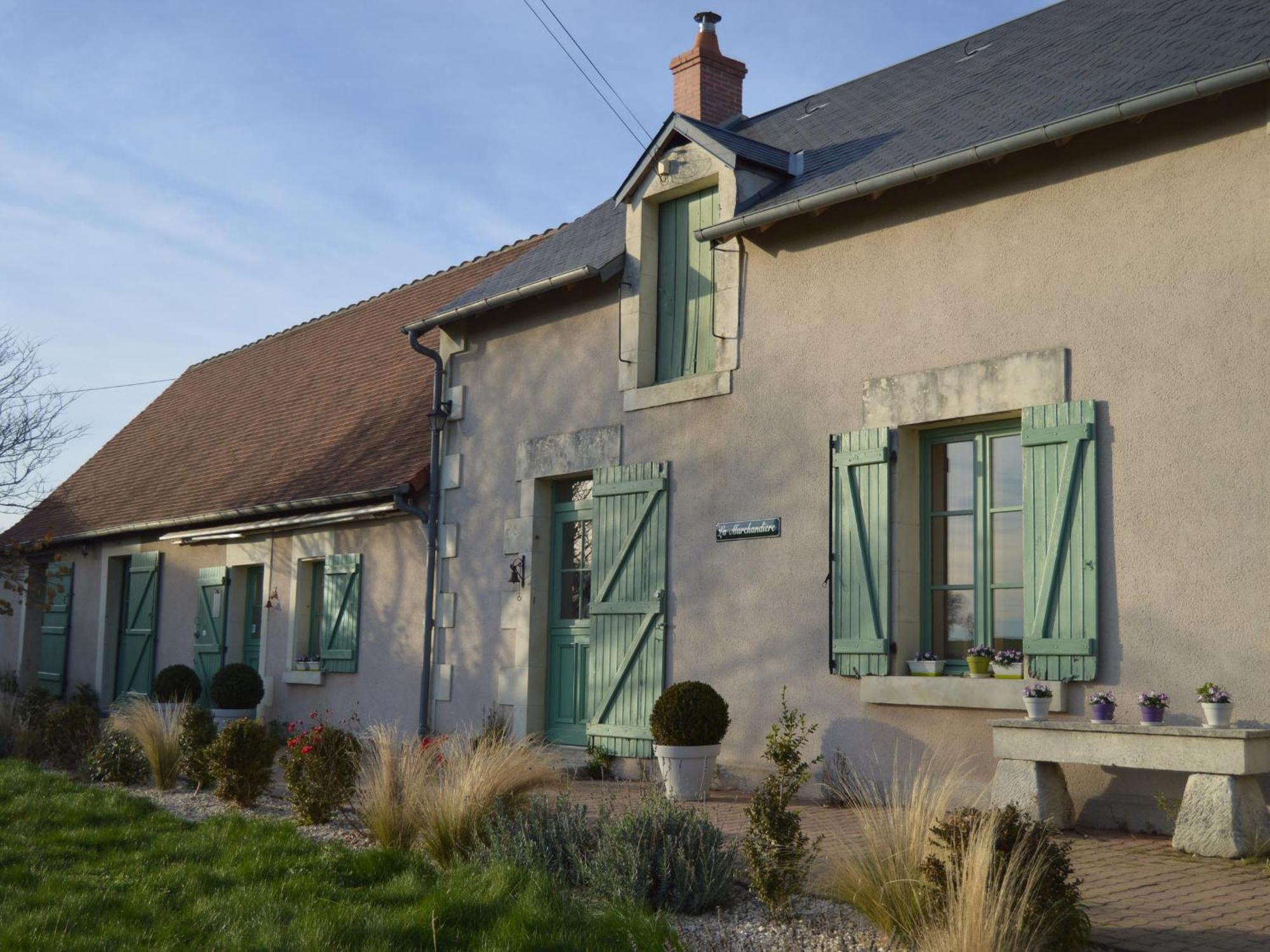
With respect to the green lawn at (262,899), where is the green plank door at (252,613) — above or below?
above

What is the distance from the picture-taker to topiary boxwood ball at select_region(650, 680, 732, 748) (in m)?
8.32

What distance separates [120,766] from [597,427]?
14.7 feet

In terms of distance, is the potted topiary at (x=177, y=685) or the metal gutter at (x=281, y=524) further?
the potted topiary at (x=177, y=685)

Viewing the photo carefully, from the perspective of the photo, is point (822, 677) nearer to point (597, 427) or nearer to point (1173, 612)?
point (1173, 612)

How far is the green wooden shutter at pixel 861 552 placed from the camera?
804 centimetres

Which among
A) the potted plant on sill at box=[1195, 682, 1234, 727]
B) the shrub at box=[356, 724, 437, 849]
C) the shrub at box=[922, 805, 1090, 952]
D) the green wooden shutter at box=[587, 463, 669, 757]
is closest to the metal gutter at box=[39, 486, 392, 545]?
the green wooden shutter at box=[587, 463, 669, 757]

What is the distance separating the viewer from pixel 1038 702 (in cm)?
686

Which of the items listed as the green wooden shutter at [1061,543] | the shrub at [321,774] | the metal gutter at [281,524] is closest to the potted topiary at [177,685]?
the metal gutter at [281,524]

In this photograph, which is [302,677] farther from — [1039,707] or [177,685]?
[1039,707]

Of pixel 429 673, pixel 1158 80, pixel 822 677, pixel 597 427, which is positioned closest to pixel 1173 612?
pixel 822 677

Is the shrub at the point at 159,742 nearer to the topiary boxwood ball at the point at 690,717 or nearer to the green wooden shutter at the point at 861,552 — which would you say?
the topiary boxwood ball at the point at 690,717

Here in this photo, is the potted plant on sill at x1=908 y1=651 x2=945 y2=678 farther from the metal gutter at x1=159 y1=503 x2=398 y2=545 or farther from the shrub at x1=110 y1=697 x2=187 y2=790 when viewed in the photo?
the metal gutter at x1=159 y1=503 x2=398 y2=545

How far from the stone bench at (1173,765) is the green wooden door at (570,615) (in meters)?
4.28

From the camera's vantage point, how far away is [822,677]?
27.5 feet
